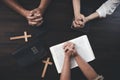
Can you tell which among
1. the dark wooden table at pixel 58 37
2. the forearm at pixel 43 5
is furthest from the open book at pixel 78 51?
the forearm at pixel 43 5

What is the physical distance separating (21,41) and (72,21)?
22cm

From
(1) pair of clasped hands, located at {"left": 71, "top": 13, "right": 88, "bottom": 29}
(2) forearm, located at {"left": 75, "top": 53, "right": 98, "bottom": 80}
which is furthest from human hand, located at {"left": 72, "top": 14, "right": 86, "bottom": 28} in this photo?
(2) forearm, located at {"left": 75, "top": 53, "right": 98, "bottom": 80}

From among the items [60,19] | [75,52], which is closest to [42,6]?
[60,19]

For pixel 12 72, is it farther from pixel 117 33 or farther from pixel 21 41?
pixel 117 33

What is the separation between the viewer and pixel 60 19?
1373 mm

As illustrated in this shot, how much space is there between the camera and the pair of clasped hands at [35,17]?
133cm

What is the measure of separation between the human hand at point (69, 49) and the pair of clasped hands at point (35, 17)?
0.44ft

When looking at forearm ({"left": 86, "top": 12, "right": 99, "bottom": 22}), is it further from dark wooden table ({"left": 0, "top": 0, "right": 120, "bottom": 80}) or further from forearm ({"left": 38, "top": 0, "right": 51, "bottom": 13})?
forearm ({"left": 38, "top": 0, "right": 51, "bottom": 13})

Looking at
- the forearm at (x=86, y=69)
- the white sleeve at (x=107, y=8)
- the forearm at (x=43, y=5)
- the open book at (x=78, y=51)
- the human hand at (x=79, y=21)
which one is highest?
the forearm at (x=43, y=5)

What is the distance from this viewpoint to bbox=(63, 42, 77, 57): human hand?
133cm

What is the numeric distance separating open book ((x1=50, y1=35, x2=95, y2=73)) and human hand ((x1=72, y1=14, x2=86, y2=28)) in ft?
0.16

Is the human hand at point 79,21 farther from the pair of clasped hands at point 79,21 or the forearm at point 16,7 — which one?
the forearm at point 16,7

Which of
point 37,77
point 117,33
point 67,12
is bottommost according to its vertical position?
point 37,77

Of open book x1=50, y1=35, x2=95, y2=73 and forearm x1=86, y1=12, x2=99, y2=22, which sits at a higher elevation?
forearm x1=86, y1=12, x2=99, y2=22
